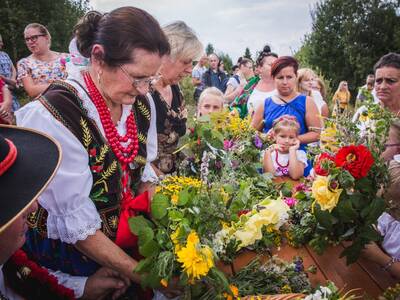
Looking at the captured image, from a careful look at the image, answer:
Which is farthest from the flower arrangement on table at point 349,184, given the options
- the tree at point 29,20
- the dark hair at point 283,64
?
the tree at point 29,20

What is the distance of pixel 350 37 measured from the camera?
15773mm

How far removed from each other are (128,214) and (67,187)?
1.00 feet

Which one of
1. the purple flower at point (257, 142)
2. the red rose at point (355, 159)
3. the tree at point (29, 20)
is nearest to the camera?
the red rose at point (355, 159)

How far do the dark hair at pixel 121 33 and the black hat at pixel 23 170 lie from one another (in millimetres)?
517

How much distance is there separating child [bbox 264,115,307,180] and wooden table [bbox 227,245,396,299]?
1.29m

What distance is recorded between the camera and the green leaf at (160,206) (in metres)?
1.42

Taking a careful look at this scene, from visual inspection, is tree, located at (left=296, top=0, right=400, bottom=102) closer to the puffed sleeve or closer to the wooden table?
the wooden table

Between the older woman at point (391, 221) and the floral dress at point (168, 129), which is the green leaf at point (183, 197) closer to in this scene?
the older woman at point (391, 221)

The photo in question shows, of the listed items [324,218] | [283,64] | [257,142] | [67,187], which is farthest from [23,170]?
[283,64]

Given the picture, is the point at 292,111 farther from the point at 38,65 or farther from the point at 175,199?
the point at 38,65

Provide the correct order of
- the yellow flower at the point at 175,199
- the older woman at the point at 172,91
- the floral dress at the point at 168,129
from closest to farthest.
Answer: the yellow flower at the point at 175,199 < the older woman at the point at 172,91 < the floral dress at the point at 168,129

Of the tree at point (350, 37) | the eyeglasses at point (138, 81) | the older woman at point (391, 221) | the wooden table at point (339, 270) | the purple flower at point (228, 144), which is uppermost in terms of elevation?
the tree at point (350, 37)

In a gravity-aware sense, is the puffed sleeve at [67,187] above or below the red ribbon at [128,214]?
above

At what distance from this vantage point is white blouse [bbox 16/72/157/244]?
1411mm
